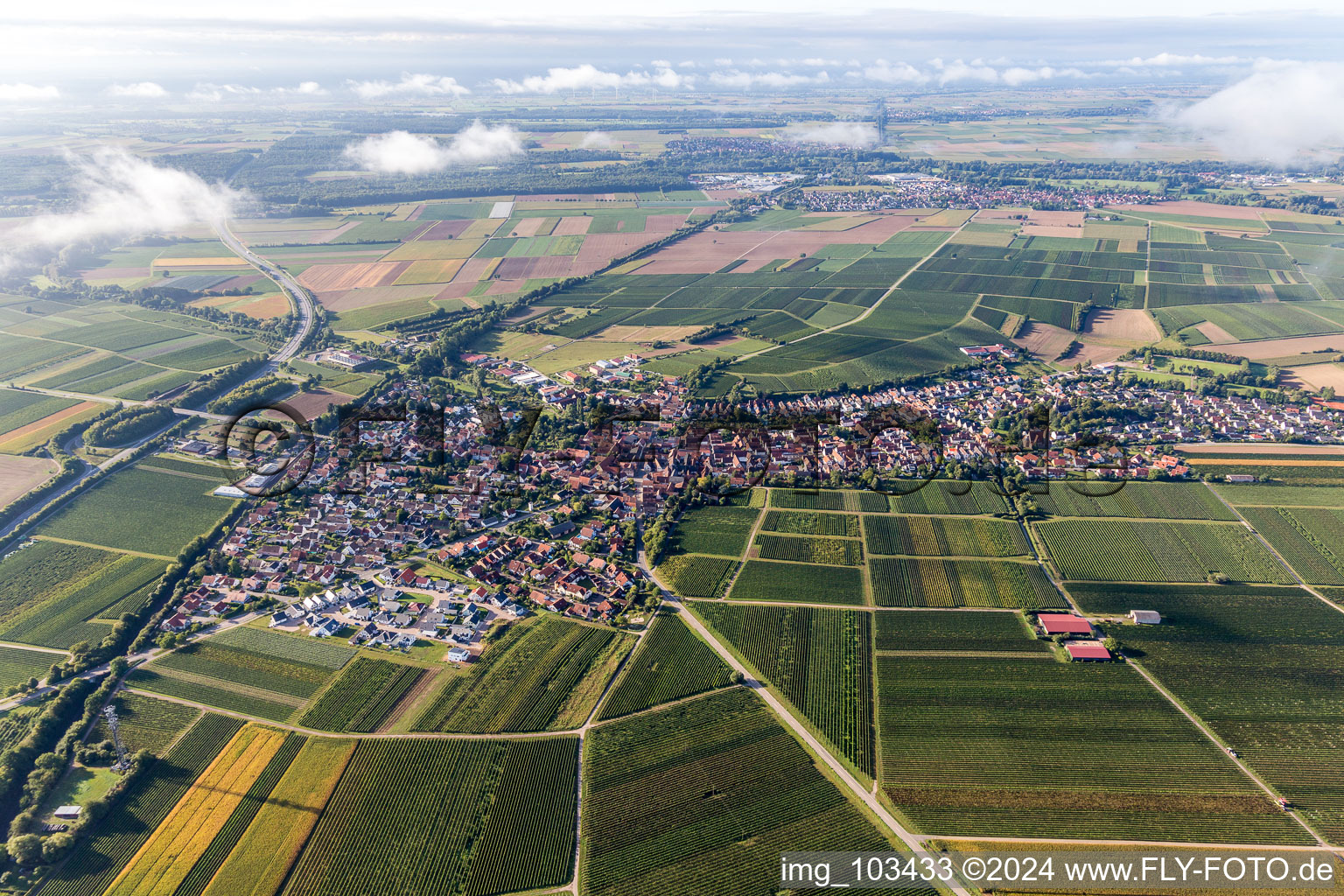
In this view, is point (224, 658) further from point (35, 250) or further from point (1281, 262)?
point (1281, 262)

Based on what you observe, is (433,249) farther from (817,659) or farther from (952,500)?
(817,659)

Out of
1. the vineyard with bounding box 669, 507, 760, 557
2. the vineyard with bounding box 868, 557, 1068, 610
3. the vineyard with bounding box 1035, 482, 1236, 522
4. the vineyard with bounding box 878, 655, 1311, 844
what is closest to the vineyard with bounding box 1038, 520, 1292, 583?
the vineyard with bounding box 1035, 482, 1236, 522

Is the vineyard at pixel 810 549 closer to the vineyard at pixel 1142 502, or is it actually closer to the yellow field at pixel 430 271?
the vineyard at pixel 1142 502

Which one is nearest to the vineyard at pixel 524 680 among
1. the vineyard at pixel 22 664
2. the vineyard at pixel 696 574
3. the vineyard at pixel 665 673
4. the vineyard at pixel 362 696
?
the vineyard at pixel 665 673

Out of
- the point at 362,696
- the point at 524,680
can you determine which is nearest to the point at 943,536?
the point at 524,680

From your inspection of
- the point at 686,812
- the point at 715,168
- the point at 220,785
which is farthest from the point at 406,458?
the point at 715,168

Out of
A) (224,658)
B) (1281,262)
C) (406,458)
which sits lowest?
(224,658)
